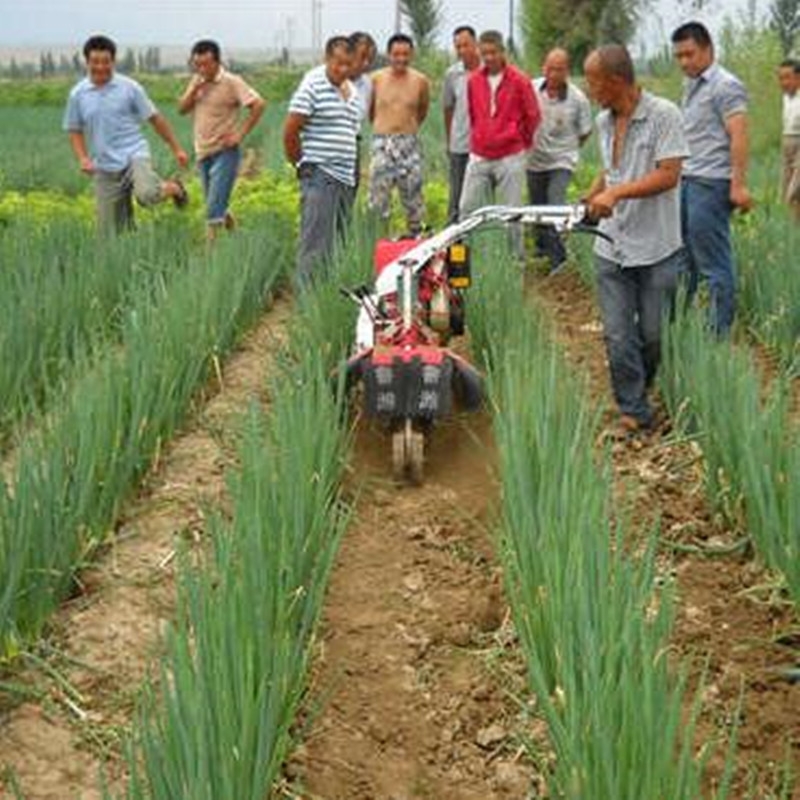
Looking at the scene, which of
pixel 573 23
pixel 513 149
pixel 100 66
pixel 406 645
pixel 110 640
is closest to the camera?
pixel 110 640

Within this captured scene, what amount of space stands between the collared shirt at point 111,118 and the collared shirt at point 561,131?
2218mm

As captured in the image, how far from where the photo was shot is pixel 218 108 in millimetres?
7457

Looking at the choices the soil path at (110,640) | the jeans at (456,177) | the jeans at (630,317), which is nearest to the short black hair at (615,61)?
the jeans at (630,317)

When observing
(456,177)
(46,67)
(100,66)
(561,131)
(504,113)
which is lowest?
(456,177)

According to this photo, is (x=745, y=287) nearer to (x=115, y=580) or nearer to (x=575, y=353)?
(x=575, y=353)

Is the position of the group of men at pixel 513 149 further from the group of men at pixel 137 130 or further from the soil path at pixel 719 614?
the soil path at pixel 719 614

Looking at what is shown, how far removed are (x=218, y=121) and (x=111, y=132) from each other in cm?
74

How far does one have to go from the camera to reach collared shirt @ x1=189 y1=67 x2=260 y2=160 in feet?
24.5

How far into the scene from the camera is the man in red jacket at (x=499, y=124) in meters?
7.01

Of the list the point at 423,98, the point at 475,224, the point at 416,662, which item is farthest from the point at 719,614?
the point at 423,98

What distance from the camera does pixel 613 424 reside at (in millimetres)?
4648

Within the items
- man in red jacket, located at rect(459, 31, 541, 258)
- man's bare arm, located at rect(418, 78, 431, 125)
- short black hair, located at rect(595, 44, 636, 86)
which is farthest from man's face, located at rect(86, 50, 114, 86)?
short black hair, located at rect(595, 44, 636, 86)

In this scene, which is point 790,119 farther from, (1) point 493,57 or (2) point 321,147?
(2) point 321,147

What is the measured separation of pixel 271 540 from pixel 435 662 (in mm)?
586
